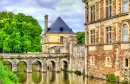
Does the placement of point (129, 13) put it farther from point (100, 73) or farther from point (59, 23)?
point (59, 23)

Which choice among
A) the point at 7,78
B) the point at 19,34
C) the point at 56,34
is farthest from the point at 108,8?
the point at 56,34

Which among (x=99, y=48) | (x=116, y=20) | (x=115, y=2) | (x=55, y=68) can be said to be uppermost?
(x=115, y=2)

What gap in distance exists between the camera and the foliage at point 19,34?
45500 mm

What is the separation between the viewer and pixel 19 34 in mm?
46031

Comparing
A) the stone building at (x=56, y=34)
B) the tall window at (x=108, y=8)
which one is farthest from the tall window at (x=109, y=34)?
the stone building at (x=56, y=34)

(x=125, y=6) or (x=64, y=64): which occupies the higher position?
(x=125, y=6)

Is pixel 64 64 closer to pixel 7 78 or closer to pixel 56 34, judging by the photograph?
pixel 56 34

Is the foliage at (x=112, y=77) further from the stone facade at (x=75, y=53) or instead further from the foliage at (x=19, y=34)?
the foliage at (x=19, y=34)

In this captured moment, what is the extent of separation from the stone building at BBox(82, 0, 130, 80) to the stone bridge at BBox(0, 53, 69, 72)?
10.7 meters

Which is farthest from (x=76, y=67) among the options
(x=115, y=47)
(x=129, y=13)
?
(x=129, y=13)

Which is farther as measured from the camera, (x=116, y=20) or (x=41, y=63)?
(x=41, y=63)

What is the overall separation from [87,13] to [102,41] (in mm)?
4991

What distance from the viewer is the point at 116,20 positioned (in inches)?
1002

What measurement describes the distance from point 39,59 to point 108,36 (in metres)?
16.1
